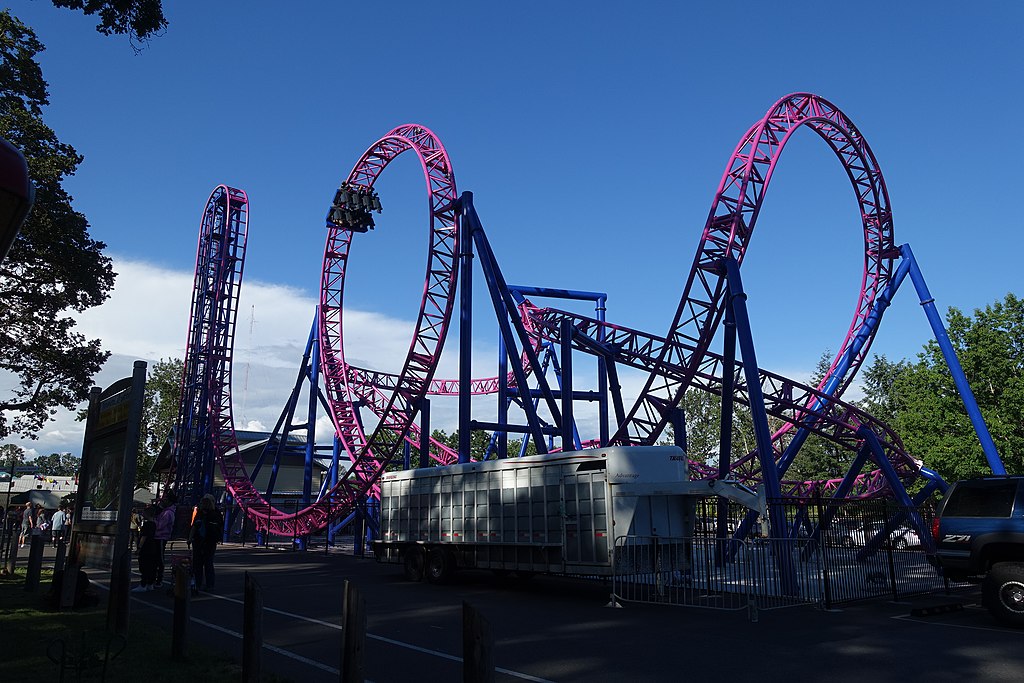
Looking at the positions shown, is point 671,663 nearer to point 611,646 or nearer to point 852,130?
point 611,646

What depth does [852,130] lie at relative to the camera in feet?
77.4

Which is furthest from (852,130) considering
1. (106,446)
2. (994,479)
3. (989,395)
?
(106,446)

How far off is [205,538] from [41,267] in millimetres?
9823

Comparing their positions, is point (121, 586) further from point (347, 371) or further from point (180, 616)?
point (347, 371)

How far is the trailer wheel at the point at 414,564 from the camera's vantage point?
17266 mm

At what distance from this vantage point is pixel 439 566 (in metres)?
16.7

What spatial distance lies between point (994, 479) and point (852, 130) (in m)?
16.2

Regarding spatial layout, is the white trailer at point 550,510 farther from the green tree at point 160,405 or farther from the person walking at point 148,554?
the green tree at point 160,405

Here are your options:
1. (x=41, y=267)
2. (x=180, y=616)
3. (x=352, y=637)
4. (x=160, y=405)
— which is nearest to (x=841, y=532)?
(x=352, y=637)

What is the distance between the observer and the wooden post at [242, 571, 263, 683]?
6.24 meters

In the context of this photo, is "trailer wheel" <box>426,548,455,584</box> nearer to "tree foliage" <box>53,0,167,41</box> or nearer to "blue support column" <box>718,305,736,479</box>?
"blue support column" <box>718,305,736,479</box>

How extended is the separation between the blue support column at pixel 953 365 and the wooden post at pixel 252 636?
17539 mm

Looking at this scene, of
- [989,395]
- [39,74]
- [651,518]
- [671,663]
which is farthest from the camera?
[989,395]

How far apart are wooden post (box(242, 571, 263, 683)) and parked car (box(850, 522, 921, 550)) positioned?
1036 centimetres
